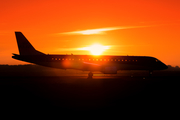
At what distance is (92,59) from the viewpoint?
42156 millimetres

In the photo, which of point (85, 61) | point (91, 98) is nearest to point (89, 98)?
point (91, 98)

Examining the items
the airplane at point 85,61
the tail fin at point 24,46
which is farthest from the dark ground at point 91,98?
the tail fin at point 24,46

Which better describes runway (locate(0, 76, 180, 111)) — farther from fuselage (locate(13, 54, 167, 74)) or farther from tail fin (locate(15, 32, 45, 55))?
tail fin (locate(15, 32, 45, 55))

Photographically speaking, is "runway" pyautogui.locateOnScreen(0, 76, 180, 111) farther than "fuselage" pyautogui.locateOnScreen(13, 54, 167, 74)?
No

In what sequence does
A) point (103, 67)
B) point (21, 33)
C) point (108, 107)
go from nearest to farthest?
point (108, 107) < point (103, 67) < point (21, 33)

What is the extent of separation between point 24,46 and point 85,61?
51.6ft

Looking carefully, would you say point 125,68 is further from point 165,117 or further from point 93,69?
point 165,117

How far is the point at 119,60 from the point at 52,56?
49.4ft

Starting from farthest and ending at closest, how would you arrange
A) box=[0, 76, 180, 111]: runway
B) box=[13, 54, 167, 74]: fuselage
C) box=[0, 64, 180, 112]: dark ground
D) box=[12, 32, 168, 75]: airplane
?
box=[12, 32, 168, 75]: airplane, box=[13, 54, 167, 74]: fuselage, box=[0, 76, 180, 111]: runway, box=[0, 64, 180, 112]: dark ground

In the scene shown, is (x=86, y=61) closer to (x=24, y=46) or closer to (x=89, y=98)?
(x=24, y=46)

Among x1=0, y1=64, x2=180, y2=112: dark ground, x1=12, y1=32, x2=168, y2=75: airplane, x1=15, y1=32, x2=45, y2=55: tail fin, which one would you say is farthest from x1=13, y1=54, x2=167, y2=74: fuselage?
x1=0, y1=64, x2=180, y2=112: dark ground

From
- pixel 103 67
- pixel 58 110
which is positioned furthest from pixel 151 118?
pixel 103 67

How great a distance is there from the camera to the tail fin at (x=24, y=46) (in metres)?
46.0

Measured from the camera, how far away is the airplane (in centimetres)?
4184
